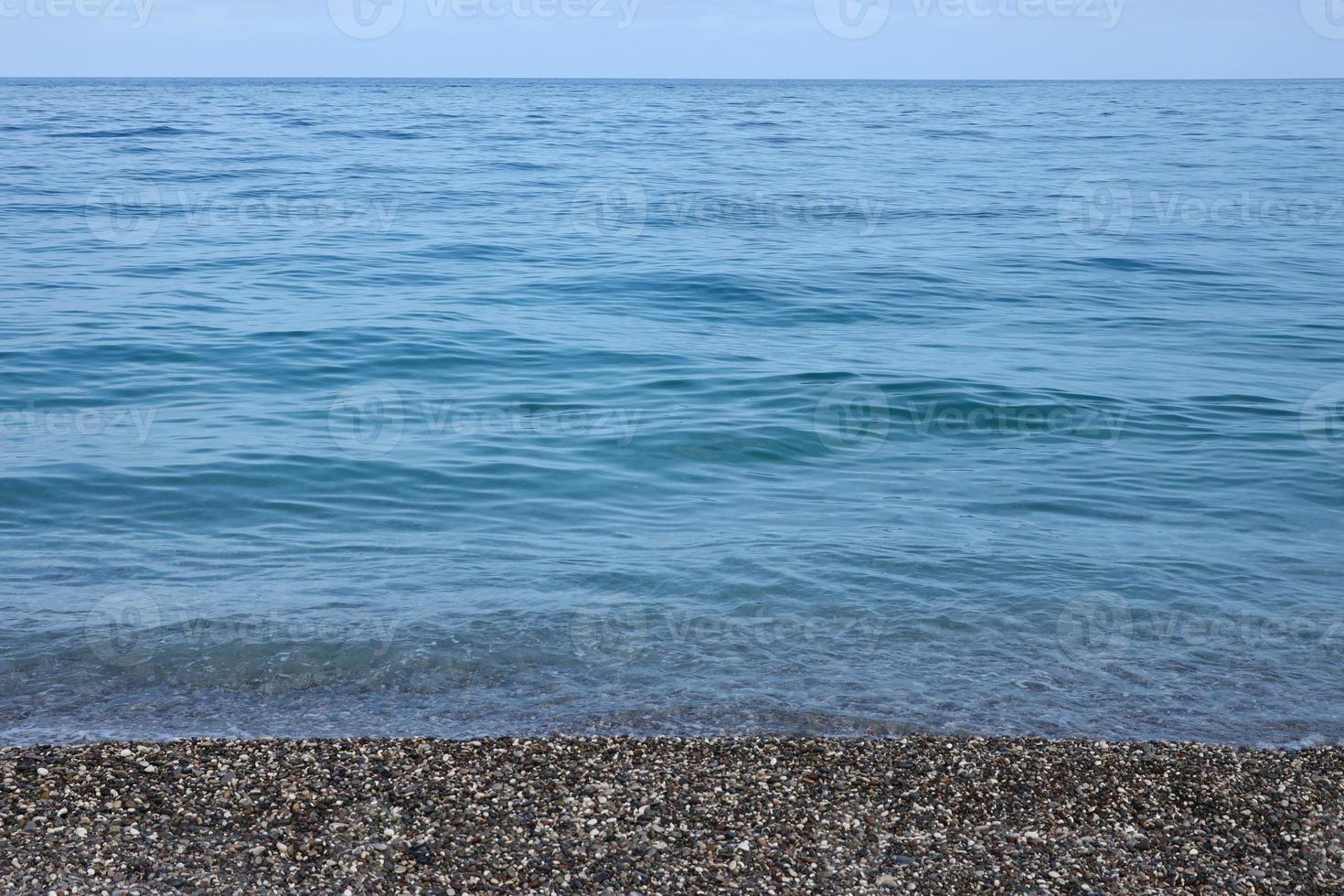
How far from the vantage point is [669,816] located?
525 centimetres

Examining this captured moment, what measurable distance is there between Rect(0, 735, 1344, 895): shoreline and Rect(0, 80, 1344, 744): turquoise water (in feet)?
2.32

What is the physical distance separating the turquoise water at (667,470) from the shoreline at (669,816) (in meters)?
0.71

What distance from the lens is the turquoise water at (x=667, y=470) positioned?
7.13 m

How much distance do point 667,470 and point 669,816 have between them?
22.6 feet

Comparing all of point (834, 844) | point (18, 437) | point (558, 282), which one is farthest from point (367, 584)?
point (558, 282)

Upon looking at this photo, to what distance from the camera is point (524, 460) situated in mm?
12164

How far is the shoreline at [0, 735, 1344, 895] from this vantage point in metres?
4.82

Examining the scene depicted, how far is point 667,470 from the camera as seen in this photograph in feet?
39.4

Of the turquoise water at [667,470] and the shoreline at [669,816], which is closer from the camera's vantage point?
the shoreline at [669,816]

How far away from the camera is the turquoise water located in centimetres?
713

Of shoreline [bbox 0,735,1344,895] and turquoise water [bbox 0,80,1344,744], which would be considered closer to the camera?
shoreline [bbox 0,735,1344,895]

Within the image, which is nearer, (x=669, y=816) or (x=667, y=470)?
(x=669, y=816)

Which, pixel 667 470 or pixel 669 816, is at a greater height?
pixel 669 816

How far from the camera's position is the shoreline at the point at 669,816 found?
4.82 meters
